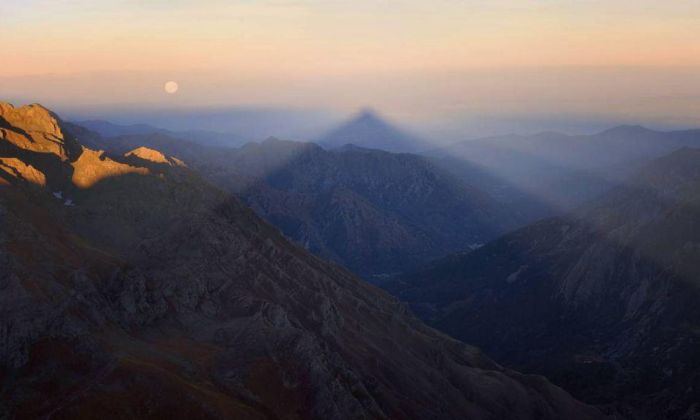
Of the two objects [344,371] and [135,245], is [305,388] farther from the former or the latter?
[135,245]

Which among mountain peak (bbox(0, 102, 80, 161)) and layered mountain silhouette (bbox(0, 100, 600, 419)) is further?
mountain peak (bbox(0, 102, 80, 161))

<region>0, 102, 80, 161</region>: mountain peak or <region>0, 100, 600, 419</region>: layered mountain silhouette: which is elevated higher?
<region>0, 102, 80, 161</region>: mountain peak

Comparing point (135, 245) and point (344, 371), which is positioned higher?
point (135, 245)

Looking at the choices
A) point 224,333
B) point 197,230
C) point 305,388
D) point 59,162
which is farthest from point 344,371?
point 59,162

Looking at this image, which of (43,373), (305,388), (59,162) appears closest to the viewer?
(43,373)

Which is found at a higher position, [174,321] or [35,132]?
[35,132]

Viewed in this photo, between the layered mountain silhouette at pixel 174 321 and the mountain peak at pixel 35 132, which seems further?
the mountain peak at pixel 35 132

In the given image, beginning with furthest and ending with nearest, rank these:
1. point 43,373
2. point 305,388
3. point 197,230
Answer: point 197,230 < point 305,388 < point 43,373

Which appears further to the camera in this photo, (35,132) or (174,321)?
(35,132)
